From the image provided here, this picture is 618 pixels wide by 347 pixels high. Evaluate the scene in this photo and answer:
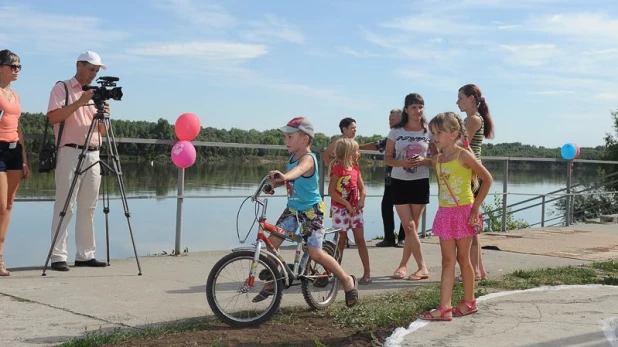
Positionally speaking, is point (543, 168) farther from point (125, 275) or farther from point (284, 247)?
point (125, 275)

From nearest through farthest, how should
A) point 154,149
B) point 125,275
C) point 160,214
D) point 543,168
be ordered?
point 125,275
point 154,149
point 160,214
point 543,168

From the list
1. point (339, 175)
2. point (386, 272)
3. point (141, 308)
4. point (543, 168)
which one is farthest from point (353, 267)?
point (543, 168)

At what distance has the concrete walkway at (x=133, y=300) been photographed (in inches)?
194

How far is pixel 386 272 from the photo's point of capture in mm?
7875

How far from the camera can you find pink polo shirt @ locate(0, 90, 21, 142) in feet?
22.0

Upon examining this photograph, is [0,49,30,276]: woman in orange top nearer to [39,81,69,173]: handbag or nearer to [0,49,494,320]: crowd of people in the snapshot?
[0,49,494,320]: crowd of people

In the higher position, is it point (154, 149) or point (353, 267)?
point (154, 149)

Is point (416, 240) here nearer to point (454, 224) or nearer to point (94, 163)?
point (454, 224)

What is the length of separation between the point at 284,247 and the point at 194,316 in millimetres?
3747

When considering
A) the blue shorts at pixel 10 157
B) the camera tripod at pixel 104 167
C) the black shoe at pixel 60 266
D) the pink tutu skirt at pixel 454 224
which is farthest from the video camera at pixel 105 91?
the pink tutu skirt at pixel 454 224

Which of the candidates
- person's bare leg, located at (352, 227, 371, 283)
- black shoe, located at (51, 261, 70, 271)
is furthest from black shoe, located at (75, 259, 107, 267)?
person's bare leg, located at (352, 227, 371, 283)

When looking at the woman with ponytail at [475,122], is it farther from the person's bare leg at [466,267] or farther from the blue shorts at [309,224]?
the blue shorts at [309,224]

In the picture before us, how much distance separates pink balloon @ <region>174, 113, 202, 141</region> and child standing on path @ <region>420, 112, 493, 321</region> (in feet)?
11.1

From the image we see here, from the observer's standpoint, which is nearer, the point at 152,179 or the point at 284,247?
the point at 152,179
